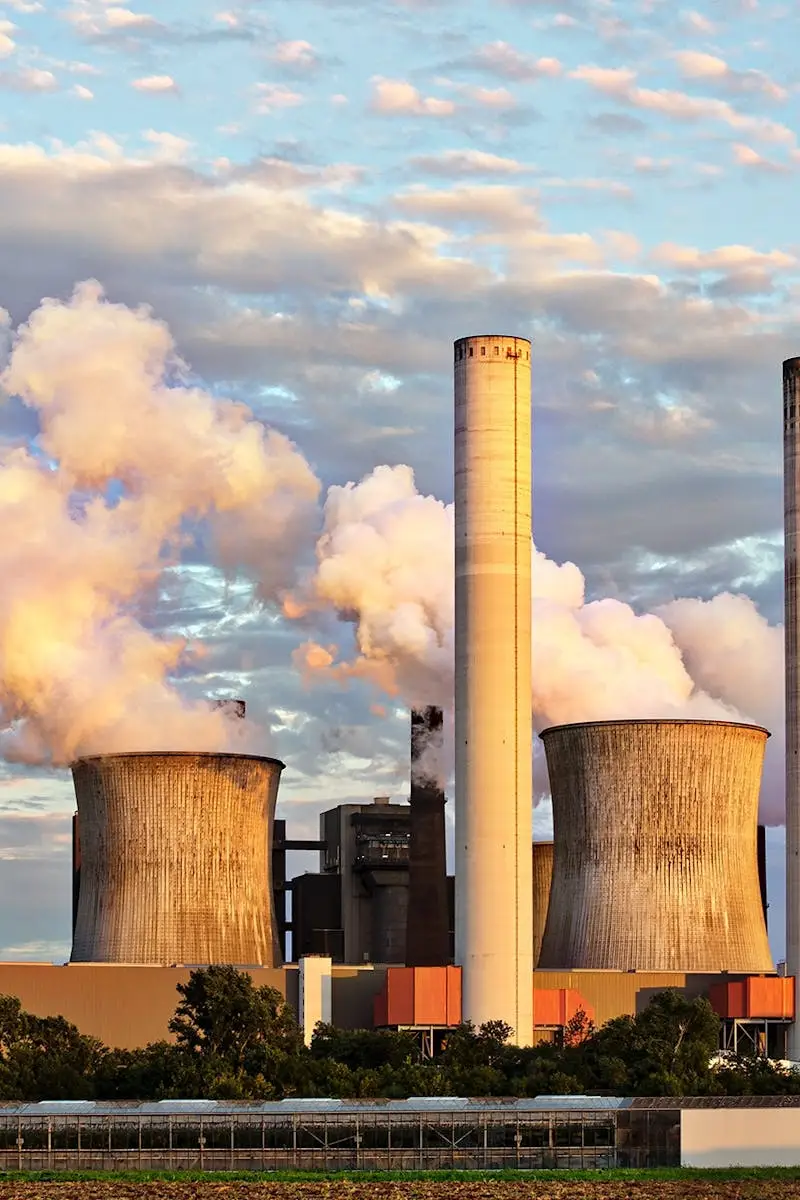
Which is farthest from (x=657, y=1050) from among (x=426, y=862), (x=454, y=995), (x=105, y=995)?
(x=426, y=862)

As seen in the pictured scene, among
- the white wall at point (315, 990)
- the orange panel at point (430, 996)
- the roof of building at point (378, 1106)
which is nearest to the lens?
the roof of building at point (378, 1106)

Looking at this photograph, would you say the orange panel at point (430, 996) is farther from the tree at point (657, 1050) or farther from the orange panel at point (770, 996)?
the orange panel at point (770, 996)

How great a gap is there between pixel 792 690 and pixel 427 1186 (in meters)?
26.7

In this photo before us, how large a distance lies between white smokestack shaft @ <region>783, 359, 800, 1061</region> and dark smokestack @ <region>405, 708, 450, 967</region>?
29.5 feet

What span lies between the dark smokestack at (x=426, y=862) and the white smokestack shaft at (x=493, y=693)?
19.2 feet

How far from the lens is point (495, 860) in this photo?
2212 inches

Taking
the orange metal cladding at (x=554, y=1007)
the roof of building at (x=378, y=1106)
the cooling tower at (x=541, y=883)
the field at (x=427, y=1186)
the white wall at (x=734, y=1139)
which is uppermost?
the cooling tower at (x=541, y=883)

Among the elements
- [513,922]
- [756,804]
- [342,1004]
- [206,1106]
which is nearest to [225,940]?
Result: [342,1004]

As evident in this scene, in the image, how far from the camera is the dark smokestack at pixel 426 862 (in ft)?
206

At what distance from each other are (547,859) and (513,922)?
12846 mm

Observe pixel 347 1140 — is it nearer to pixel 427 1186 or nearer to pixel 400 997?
pixel 427 1186

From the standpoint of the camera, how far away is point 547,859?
69000 millimetres

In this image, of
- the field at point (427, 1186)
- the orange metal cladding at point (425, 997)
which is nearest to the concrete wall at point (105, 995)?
the orange metal cladding at point (425, 997)

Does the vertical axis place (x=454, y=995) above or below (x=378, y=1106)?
A: above
